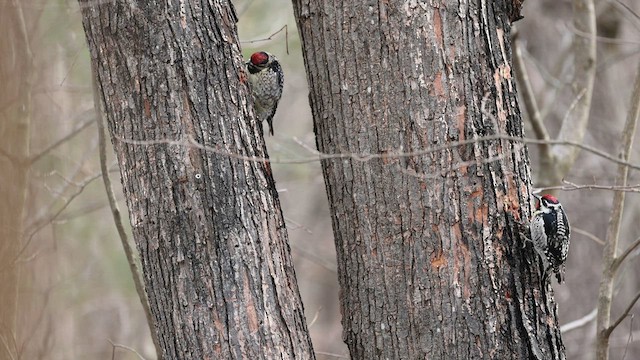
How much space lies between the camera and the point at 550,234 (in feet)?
12.5

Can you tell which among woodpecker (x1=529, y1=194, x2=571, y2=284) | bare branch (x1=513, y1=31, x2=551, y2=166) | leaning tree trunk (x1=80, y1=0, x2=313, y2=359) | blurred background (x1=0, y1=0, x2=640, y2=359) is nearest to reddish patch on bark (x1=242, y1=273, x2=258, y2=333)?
leaning tree trunk (x1=80, y1=0, x2=313, y2=359)

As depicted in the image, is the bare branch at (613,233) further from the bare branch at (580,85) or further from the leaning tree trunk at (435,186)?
the leaning tree trunk at (435,186)

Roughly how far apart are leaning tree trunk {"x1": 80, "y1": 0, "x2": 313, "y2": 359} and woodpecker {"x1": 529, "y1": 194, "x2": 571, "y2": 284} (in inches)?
39.4

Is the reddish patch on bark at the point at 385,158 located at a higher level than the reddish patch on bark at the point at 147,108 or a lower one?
lower

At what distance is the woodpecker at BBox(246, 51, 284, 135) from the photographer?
451cm

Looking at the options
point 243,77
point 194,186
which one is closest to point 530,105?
point 243,77

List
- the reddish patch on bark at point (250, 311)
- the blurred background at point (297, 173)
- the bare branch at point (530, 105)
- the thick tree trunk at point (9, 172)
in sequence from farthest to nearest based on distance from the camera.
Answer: the blurred background at point (297, 173), the bare branch at point (530, 105), the reddish patch on bark at point (250, 311), the thick tree trunk at point (9, 172)

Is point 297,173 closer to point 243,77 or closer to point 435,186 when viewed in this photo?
point 243,77

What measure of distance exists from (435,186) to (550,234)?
0.79 meters

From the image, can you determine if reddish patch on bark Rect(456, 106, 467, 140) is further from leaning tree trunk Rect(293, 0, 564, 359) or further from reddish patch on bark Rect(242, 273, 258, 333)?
reddish patch on bark Rect(242, 273, 258, 333)

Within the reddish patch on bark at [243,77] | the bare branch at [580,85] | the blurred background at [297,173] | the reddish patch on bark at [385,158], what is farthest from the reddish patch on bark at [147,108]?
the bare branch at [580,85]

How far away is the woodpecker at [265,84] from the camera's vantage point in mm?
4512

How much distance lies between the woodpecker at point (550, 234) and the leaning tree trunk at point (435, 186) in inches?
3.7

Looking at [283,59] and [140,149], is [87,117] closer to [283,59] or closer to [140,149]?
[140,149]
